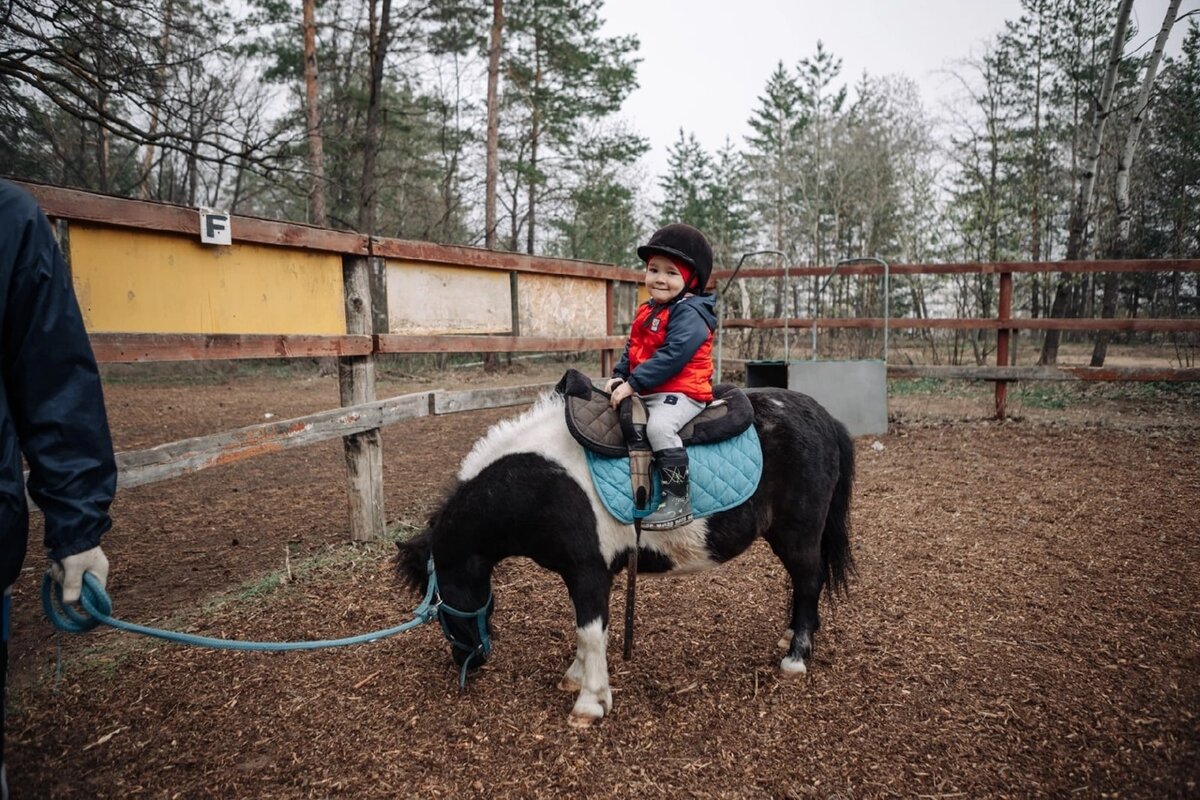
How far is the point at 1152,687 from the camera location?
2.46m

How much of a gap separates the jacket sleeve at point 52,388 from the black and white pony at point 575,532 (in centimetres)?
121

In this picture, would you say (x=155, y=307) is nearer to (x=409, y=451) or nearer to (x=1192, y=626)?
(x=409, y=451)

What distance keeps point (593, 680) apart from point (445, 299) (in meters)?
2.96

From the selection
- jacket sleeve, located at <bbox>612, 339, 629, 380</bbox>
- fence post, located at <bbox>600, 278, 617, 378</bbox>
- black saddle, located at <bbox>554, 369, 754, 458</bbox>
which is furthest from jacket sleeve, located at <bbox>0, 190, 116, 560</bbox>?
fence post, located at <bbox>600, 278, 617, 378</bbox>

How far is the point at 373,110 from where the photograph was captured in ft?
42.3

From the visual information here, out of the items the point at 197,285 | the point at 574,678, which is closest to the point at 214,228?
the point at 197,285

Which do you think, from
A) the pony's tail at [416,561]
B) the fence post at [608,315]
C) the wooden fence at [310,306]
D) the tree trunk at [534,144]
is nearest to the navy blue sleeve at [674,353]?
the pony's tail at [416,561]

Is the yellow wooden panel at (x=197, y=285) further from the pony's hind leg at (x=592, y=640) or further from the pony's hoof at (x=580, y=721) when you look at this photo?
the pony's hoof at (x=580, y=721)

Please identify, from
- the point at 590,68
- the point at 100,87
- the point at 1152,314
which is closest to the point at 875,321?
the point at 100,87

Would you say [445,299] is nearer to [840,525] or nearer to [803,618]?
[840,525]

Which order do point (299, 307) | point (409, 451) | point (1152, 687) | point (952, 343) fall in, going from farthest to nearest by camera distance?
1. point (952, 343)
2. point (409, 451)
3. point (299, 307)
4. point (1152, 687)

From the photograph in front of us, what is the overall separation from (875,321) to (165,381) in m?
13.9

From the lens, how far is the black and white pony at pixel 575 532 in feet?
7.75

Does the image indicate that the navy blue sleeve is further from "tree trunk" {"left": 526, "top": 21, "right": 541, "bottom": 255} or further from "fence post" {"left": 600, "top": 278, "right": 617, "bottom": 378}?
"tree trunk" {"left": 526, "top": 21, "right": 541, "bottom": 255}
